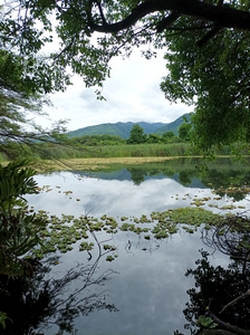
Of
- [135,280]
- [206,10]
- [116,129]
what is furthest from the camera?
[116,129]

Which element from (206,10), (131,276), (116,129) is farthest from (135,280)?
(116,129)

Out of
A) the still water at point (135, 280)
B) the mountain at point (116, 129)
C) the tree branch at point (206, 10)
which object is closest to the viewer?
the tree branch at point (206, 10)

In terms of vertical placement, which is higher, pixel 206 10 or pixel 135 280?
pixel 206 10

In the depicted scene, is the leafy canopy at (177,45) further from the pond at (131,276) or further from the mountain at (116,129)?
the mountain at (116,129)

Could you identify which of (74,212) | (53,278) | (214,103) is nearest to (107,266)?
(53,278)

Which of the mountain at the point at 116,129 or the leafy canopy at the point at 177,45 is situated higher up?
the mountain at the point at 116,129

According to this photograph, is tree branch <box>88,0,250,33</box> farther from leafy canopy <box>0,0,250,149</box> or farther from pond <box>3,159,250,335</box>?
pond <box>3,159,250,335</box>

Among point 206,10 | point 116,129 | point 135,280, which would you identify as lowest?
point 135,280

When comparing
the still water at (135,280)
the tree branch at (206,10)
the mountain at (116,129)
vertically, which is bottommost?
the still water at (135,280)

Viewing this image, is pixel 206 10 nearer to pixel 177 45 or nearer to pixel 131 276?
pixel 177 45

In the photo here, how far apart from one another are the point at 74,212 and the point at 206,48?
4529 millimetres

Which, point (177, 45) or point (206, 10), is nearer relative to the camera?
point (206, 10)

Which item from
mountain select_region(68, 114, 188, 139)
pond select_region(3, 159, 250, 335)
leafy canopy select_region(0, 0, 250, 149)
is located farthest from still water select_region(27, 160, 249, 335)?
mountain select_region(68, 114, 188, 139)

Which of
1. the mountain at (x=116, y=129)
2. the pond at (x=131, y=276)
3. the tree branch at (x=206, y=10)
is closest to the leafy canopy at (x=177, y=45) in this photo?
the tree branch at (x=206, y=10)
